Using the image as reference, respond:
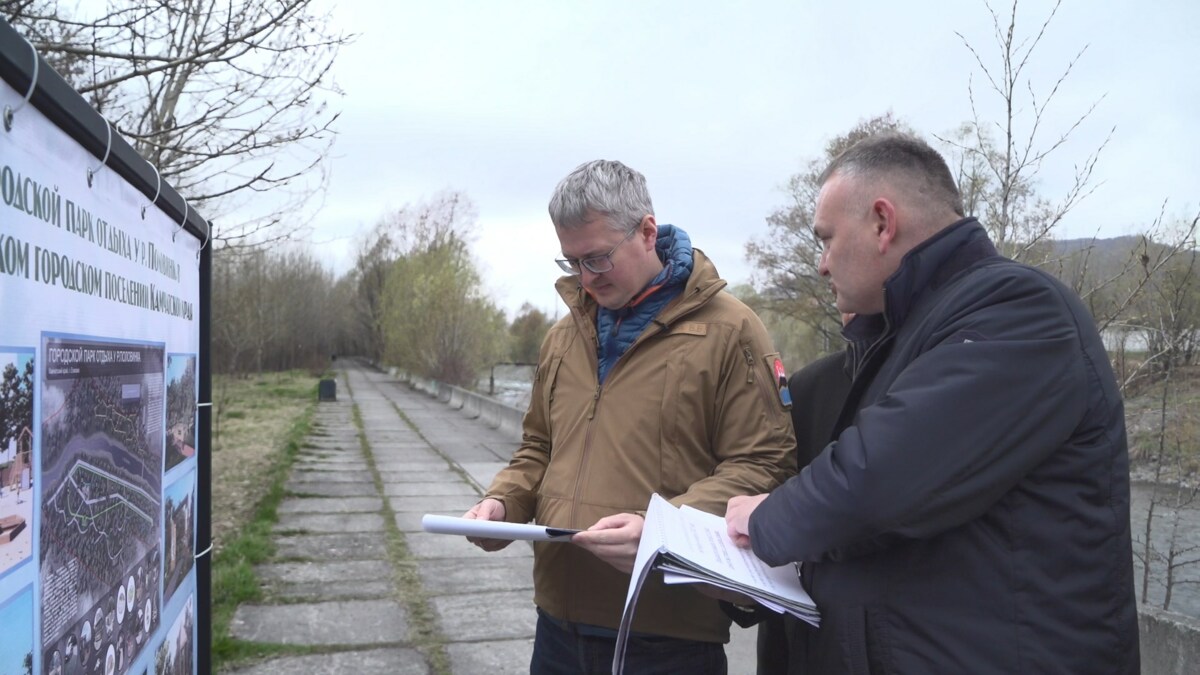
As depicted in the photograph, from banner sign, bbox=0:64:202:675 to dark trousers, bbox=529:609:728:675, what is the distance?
3.46 feet

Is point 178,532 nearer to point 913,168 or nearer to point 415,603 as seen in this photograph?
point 913,168

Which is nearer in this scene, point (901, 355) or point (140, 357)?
point (901, 355)

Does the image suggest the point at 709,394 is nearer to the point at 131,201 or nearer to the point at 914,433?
the point at 914,433

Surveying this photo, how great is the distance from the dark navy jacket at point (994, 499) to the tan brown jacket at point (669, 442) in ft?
1.95

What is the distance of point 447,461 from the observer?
1280 centimetres

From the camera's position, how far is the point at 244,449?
1336 cm

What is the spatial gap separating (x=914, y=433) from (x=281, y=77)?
488 centimetres

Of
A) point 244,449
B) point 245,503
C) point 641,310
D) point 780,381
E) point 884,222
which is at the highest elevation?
point 884,222

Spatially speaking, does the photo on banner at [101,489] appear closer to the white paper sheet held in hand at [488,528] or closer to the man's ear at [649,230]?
the white paper sheet held in hand at [488,528]

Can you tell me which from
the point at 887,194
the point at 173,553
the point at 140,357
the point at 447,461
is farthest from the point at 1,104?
the point at 447,461

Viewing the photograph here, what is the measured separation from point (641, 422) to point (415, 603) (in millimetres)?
3767

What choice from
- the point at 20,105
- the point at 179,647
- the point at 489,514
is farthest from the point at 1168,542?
the point at 20,105

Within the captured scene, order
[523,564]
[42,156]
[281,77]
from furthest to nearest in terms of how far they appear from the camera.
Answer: [523,564] → [281,77] → [42,156]

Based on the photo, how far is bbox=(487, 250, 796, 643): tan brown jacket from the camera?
2.25 metres
